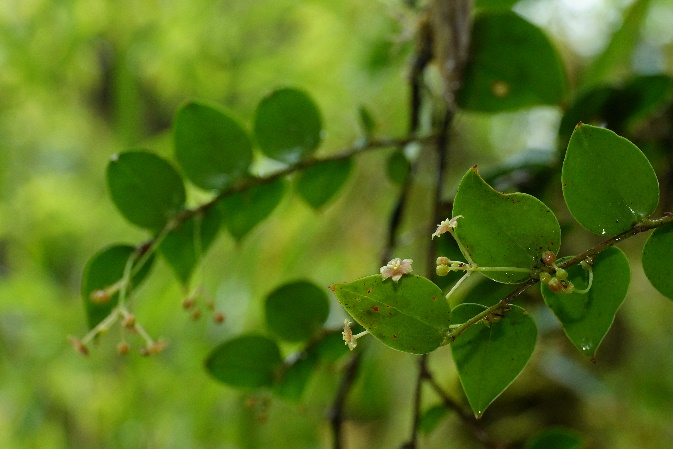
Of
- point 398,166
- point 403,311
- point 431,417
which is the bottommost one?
point 431,417

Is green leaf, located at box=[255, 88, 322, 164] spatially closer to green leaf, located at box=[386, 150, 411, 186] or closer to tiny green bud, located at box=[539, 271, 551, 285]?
green leaf, located at box=[386, 150, 411, 186]

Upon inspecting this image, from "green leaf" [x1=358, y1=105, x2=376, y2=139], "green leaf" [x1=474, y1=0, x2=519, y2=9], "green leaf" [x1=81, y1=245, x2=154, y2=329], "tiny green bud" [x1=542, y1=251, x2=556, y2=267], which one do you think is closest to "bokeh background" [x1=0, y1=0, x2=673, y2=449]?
"green leaf" [x1=474, y1=0, x2=519, y2=9]

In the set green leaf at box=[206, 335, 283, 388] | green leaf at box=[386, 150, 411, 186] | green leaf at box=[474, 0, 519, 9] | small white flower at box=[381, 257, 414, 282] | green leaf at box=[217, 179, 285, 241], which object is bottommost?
green leaf at box=[206, 335, 283, 388]

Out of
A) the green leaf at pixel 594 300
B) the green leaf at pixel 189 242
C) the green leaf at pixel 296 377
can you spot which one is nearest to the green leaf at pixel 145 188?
the green leaf at pixel 189 242

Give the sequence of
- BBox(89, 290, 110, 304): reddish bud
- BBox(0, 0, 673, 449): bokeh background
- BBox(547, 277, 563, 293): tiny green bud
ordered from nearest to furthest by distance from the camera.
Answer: BBox(547, 277, 563, 293): tiny green bud, BBox(89, 290, 110, 304): reddish bud, BBox(0, 0, 673, 449): bokeh background

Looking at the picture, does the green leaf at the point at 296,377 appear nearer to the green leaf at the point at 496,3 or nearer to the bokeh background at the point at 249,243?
the bokeh background at the point at 249,243

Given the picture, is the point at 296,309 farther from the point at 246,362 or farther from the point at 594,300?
the point at 594,300

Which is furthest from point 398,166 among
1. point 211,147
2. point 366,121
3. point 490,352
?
point 490,352
